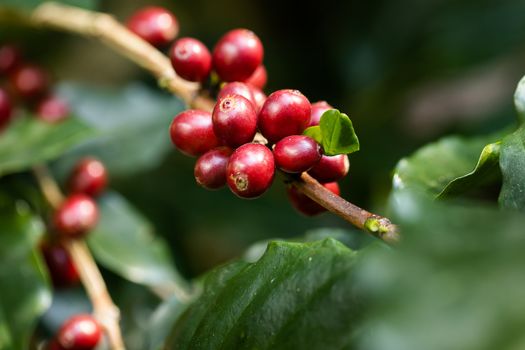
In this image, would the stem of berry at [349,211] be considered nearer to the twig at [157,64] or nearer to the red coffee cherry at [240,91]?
the twig at [157,64]

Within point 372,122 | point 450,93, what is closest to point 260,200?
point 372,122

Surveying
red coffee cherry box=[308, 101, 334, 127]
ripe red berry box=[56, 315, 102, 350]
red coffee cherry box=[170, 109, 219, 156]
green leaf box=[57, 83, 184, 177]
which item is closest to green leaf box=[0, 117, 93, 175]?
green leaf box=[57, 83, 184, 177]

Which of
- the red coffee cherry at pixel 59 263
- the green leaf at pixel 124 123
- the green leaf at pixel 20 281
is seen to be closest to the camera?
the green leaf at pixel 20 281

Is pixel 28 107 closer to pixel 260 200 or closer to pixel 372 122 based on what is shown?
pixel 260 200

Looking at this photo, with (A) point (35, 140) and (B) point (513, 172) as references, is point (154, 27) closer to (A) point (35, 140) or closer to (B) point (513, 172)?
(A) point (35, 140)

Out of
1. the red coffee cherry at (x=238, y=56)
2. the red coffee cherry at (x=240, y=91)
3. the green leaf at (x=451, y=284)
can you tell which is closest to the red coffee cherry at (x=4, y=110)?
the red coffee cherry at (x=238, y=56)

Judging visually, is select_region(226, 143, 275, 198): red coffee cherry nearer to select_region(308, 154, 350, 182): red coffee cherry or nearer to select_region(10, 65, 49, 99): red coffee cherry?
select_region(308, 154, 350, 182): red coffee cherry
